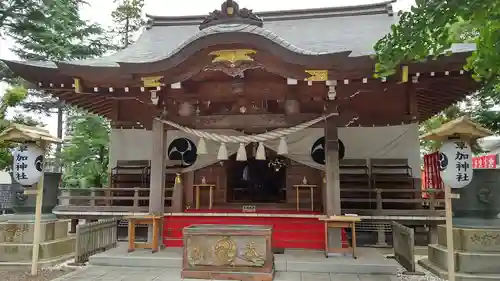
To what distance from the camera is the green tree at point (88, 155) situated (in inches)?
480

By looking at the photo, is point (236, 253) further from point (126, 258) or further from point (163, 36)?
point (163, 36)

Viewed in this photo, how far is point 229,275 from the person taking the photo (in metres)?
4.86

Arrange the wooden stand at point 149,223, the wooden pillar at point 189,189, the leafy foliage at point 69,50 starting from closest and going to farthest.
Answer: the wooden stand at point 149,223 < the wooden pillar at point 189,189 < the leafy foliage at point 69,50

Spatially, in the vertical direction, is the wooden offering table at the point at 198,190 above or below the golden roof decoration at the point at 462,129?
below

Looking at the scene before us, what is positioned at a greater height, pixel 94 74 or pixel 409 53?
pixel 94 74

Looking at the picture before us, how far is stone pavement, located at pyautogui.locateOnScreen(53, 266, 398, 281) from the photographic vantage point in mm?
5000

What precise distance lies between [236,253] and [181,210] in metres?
2.78

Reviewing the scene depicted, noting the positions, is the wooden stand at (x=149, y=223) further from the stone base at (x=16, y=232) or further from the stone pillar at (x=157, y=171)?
the stone base at (x=16, y=232)

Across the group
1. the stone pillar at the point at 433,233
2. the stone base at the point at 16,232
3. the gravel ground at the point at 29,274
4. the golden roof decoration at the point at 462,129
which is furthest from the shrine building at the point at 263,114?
the stone base at the point at 16,232

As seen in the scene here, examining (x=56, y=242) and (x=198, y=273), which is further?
(x=56, y=242)

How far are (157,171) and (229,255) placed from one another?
239 cm

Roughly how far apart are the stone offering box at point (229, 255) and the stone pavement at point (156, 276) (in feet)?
0.95

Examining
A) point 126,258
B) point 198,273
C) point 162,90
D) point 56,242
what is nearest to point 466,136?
point 198,273

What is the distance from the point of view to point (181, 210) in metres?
7.38
